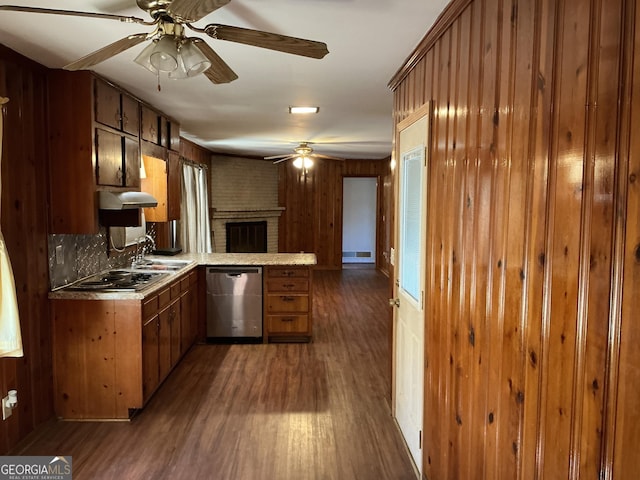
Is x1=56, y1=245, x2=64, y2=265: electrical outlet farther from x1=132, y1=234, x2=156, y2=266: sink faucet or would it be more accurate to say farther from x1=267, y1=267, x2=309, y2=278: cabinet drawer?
x1=267, y1=267, x2=309, y2=278: cabinet drawer

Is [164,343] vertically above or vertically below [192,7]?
below

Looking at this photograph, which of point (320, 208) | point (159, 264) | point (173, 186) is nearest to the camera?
point (159, 264)

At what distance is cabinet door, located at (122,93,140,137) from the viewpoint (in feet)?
11.4

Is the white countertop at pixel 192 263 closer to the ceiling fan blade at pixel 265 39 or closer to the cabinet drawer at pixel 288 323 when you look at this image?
the cabinet drawer at pixel 288 323

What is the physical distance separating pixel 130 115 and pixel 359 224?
7524mm

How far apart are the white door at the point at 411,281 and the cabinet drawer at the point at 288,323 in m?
1.70

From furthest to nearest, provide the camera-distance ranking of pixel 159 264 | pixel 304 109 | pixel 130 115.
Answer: pixel 159 264, pixel 304 109, pixel 130 115

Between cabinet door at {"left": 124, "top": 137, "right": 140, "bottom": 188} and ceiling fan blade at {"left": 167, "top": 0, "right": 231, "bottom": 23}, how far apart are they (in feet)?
7.54

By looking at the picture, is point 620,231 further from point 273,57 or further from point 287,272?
point 287,272

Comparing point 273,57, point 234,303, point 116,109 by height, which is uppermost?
point 273,57

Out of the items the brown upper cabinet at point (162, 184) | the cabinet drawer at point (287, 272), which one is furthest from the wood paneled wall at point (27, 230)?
the cabinet drawer at point (287, 272)

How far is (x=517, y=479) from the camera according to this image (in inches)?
54.8

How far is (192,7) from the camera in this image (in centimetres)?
143

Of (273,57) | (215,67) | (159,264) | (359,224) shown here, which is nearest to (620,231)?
(215,67)
